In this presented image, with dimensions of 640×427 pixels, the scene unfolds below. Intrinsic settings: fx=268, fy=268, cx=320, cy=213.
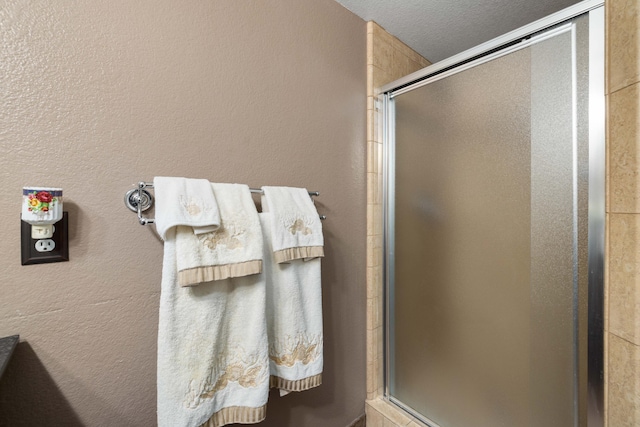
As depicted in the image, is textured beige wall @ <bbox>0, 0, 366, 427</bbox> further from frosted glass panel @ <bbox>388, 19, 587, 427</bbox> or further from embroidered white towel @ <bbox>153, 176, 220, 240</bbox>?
frosted glass panel @ <bbox>388, 19, 587, 427</bbox>

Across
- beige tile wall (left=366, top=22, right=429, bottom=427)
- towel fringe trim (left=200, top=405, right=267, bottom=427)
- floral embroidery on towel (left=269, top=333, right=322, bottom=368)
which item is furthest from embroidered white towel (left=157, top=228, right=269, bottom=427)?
beige tile wall (left=366, top=22, right=429, bottom=427)

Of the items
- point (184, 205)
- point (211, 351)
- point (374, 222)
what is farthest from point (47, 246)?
point (374, 222)

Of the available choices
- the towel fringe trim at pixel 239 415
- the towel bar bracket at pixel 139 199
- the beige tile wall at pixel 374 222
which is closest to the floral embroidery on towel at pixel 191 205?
the towel bar bracket at pixel 139 199

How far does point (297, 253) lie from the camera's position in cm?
87

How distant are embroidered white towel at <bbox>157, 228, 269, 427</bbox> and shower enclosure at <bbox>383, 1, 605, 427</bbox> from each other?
75 cm

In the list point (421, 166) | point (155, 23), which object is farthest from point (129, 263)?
point (421, 166)

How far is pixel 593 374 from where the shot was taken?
0.75 m

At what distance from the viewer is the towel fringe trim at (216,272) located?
0.64 m

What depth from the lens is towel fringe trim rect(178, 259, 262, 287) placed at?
2.10ft

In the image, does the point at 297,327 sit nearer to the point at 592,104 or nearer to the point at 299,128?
the point at 299,128

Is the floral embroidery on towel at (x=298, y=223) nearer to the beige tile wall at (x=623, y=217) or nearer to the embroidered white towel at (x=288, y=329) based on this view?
the embroidered white towel at (x=288, y=329)

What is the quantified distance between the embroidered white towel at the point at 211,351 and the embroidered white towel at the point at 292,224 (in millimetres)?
126

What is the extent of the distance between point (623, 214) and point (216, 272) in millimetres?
1040

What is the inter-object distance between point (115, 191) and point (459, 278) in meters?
1.18
